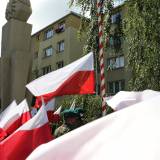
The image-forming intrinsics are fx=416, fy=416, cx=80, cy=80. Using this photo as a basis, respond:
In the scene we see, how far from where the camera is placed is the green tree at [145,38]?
28.2 ft

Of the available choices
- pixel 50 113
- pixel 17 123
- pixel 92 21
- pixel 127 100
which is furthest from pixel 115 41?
pixel 127 100

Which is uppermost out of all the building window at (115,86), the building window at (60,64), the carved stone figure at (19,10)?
the carved stone figure at (19,10)

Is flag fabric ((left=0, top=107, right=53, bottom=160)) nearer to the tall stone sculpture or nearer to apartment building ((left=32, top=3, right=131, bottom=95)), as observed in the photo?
the tall stone sculpture

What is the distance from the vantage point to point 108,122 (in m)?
1.52

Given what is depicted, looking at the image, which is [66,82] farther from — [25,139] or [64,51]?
[64,51]

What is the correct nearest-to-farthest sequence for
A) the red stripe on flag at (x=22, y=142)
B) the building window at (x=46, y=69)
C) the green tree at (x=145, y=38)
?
the red stripe on flag at (x=22, y=142), the green tree at (x=145, y=38), the building window at (x=46, y=69)

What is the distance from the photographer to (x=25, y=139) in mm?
3043

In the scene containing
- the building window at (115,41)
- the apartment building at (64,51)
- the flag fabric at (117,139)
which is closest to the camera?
the flag fabric at (117,139)

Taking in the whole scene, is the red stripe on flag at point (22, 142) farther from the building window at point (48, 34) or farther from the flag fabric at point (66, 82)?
the building window at point (48, 34)

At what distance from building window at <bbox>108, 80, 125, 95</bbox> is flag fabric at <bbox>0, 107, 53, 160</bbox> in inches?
995

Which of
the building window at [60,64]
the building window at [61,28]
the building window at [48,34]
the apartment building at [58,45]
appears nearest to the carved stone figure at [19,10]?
the apartment building at [58,45]

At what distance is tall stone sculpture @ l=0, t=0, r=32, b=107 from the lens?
8.78 m

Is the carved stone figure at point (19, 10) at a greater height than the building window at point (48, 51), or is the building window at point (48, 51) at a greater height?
the building window at point (48, 51)

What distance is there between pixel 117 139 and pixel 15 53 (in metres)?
7.55
